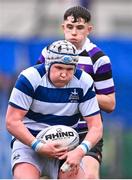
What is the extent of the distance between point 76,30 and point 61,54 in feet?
2.97

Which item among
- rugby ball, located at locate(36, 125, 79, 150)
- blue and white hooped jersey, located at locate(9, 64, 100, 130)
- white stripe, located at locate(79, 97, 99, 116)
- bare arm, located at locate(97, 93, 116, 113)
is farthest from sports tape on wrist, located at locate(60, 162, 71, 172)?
bare arm, located at locate(97, 93, 116, 113)

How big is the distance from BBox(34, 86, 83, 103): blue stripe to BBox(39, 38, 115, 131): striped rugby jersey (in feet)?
3.10

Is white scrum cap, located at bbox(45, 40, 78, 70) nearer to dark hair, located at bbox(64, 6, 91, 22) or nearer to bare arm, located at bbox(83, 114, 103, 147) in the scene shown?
bare arm, located at bbox(83, 114, 103, 147)

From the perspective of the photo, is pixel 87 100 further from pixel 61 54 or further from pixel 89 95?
pixel 61 54

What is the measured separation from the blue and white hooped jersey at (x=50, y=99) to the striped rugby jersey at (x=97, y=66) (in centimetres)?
74

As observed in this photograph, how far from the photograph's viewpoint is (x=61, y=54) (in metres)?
9.55

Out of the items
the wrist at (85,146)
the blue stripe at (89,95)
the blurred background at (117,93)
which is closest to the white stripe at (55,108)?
the blue stripe at (89,95)

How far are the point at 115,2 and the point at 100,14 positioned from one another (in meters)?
1.01

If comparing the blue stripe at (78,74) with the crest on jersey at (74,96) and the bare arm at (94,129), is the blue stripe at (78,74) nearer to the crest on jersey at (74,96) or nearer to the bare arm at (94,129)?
the crest on jersey at (74,96)

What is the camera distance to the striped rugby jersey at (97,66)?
1062 centimetres

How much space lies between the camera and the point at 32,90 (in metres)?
9.59

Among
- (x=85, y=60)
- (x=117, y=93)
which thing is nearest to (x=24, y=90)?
(x=85, y=60)

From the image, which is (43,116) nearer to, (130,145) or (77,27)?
(77,27)

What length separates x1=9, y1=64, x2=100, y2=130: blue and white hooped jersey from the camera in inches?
377
